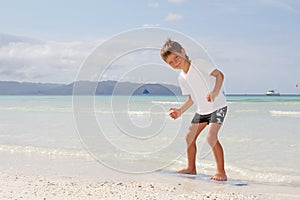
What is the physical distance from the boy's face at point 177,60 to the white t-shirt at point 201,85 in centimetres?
12

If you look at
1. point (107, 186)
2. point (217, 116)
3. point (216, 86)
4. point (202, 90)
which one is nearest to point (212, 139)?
point (217, 116)

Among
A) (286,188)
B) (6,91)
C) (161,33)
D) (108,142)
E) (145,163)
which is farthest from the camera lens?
(6,91)

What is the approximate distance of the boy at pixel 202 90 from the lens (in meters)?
4.36

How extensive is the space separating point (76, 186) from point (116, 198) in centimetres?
71

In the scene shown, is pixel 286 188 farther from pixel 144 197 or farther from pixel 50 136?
pixel 50 136

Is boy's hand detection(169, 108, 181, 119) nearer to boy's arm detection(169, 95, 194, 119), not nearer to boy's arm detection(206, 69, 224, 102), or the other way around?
boy's arm detection(169, 95, 194, 119)

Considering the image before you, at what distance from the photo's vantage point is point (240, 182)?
4.74m

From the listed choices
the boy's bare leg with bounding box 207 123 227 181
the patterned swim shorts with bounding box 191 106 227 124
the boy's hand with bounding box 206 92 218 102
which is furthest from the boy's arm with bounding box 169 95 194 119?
the boy's hand with bounding box 206 92 218 102

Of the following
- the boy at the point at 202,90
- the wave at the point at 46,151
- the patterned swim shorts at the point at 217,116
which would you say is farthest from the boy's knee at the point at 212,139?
the wave at the point at 46,151

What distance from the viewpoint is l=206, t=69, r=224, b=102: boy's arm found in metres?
4.31

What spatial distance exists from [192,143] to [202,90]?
36.2 inches

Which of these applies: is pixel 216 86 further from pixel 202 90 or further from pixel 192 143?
pixel 192 143

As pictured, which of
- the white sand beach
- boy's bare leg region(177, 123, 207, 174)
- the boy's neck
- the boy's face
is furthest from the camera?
boy's bare leg region(177, 123, 207, 174)

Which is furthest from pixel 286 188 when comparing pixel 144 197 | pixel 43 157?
pixel 43 157
